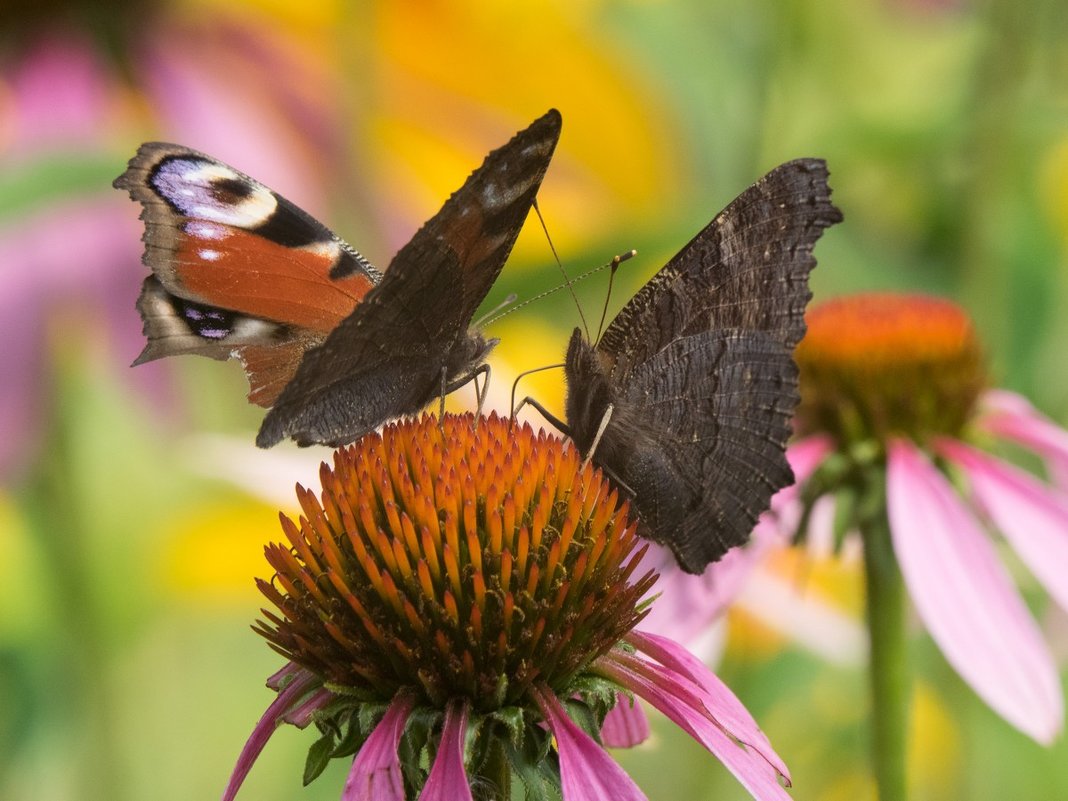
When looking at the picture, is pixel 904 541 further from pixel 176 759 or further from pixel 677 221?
pixel 176 759

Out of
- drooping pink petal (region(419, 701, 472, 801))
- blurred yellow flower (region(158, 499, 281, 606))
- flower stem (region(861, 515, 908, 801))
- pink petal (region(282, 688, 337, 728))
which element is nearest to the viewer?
drooping pink petal (region(419, 701, 472, 801))

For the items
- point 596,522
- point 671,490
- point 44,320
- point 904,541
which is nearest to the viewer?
point 596,522

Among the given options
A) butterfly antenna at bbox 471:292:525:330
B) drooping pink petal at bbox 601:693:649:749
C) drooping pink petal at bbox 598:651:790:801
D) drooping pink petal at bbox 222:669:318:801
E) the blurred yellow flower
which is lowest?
the blurred yellow flower

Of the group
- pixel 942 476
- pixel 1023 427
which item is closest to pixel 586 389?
pixel 942 476

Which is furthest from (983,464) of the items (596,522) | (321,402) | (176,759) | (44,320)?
(176,759)

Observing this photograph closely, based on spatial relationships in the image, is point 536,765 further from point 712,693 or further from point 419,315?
point 419,315

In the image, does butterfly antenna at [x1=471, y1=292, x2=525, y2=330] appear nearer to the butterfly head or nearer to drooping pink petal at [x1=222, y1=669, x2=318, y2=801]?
the butterfly head

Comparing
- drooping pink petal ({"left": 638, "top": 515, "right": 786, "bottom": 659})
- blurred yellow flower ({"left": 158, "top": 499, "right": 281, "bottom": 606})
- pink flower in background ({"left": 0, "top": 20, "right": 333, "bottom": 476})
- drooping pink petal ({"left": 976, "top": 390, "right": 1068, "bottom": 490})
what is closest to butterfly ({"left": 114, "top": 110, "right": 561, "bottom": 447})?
drooping pink petal ({"left": 638, "top": 515, "right": 786, "bottom": 659})
